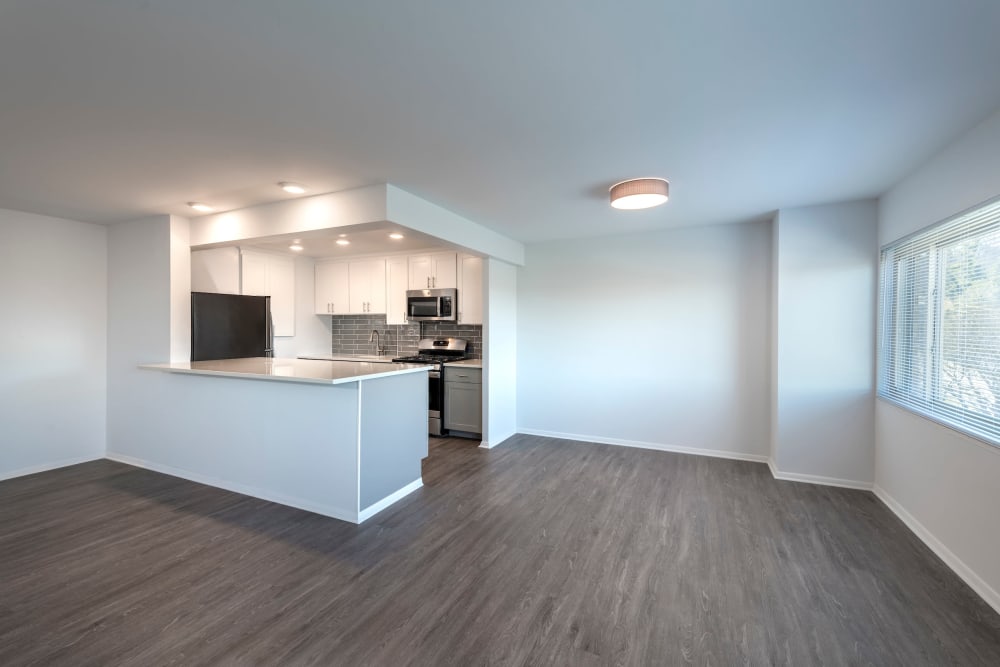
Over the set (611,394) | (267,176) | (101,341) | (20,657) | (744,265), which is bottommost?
(20,657)

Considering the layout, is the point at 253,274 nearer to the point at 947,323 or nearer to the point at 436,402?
the point at 436,402

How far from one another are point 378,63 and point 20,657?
9.21ft

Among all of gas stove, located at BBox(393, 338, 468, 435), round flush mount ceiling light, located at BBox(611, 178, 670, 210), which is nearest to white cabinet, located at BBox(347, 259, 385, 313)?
gas stove, located at BBox(393, 338, 468, 435)

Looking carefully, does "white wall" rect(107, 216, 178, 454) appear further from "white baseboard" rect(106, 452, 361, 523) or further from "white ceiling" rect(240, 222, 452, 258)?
"white ceiling" rect(240, 222, 452, 258)

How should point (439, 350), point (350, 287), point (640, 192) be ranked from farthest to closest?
point (350, 287)
point (439, 350)
point (640, 192)

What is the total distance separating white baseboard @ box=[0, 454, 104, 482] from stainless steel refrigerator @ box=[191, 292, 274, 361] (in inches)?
62.7

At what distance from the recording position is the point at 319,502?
9.60ft

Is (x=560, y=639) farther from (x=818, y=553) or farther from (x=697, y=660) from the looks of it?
(x=818, y=553)

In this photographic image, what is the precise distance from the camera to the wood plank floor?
1.71 m

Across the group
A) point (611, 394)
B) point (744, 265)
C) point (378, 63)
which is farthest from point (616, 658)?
point (744, 265)

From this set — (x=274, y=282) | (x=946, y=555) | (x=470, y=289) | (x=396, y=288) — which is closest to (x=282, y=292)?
(x=274, y=282)

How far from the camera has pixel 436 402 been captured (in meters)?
5.05

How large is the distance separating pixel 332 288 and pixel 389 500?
12.9ft

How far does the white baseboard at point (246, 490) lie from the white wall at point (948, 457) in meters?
3.54
